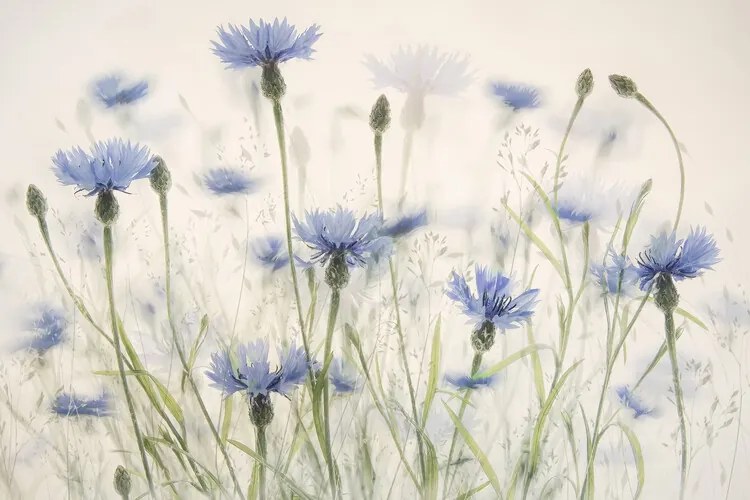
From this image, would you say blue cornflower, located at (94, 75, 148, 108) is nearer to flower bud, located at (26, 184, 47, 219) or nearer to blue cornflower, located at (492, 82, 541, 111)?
flower bud, located at (26, 184, 47, 219)

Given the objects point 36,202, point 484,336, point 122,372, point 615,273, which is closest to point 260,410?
point 122,372

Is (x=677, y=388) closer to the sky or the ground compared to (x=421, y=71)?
closer to the ground

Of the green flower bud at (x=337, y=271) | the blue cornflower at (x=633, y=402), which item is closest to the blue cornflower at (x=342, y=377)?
the green flower bud at (x=337, y=271)

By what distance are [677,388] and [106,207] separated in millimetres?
808

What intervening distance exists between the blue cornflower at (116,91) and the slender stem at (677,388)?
Result: 0.78m

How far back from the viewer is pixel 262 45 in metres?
0.88

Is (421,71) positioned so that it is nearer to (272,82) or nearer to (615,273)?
(272,82)

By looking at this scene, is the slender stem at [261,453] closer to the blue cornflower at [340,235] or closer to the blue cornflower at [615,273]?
the blue cornflower at [340,235]

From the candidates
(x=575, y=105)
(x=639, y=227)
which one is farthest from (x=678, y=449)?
(x=575, y=105)

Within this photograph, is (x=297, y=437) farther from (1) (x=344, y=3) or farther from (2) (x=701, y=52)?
(2) (x=701, y=52)

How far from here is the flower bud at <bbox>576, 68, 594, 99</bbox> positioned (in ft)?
3.14

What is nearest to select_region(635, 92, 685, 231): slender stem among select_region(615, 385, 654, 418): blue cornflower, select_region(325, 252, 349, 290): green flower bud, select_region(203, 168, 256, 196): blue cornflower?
select_region(615, 385, 654, 418): blue cornflower

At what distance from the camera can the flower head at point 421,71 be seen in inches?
37.5

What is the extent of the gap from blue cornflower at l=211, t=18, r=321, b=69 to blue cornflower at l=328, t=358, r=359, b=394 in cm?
42
